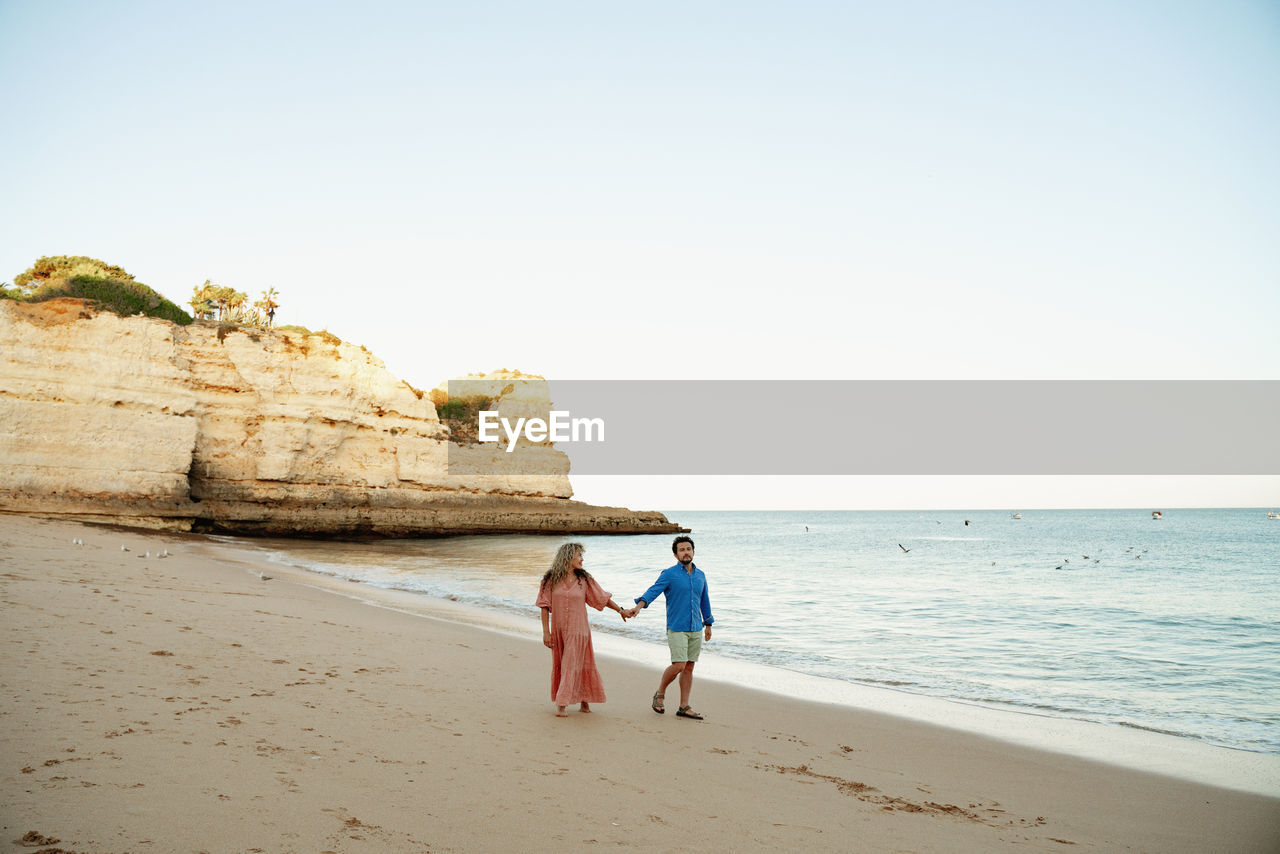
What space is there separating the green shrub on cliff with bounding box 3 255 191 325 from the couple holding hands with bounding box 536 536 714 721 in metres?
32.2

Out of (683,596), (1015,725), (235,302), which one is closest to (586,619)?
(683,596)

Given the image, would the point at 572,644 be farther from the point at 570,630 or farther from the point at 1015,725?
the point at 1015,725

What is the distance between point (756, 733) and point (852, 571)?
1028 inches

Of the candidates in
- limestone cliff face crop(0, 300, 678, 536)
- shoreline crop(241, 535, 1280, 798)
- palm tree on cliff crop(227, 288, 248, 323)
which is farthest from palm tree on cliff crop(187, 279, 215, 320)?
shoreline crop(241, 535, 1280, 798)

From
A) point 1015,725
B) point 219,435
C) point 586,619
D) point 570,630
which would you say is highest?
point 219,435

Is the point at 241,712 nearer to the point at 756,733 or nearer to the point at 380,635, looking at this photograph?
the point at 756,733

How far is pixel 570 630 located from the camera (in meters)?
6.80

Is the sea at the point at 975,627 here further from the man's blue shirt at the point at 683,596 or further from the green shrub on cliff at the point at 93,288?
the green shrub on cliff at the point at 93,288

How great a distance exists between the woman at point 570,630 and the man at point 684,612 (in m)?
0.46

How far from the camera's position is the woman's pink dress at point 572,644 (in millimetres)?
6738

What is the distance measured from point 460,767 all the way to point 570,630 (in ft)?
6.66

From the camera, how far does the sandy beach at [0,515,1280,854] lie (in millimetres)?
3785

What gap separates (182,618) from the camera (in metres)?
9.38

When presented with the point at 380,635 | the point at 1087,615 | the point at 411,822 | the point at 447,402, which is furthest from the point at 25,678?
the point at 447,402
